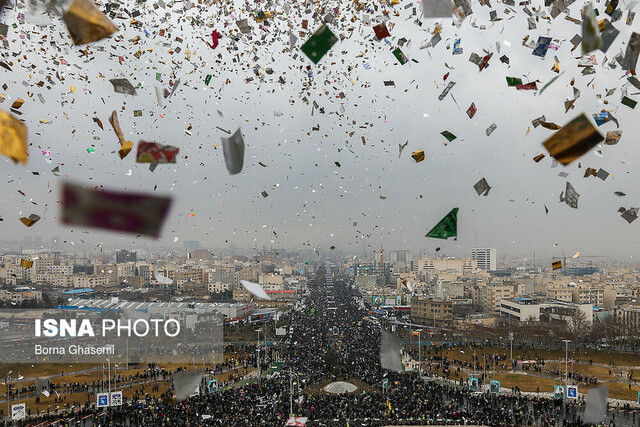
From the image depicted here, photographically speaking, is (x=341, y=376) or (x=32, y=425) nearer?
(x=32, y=425)

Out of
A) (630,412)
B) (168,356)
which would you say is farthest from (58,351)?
(630,412)

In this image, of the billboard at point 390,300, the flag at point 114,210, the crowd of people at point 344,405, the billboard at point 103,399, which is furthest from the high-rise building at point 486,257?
the flag at point 114,210

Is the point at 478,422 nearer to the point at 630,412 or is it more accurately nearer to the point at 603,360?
the point at 630,412

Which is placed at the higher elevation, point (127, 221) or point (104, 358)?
point (127, 221)

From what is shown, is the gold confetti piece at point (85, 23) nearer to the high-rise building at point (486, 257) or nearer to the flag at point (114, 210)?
the flag at point (114, 210)

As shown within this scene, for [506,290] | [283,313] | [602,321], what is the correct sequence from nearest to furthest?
1. [602,321]
2. [283,313]
3. [506,290]

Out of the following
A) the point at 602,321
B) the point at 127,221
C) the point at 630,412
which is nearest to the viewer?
the point at 127,221
